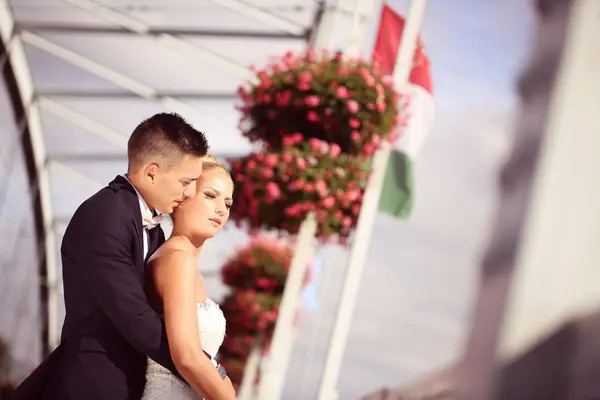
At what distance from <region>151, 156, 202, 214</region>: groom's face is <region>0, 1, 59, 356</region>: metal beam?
7335 millimetres

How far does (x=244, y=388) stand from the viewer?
9883mm

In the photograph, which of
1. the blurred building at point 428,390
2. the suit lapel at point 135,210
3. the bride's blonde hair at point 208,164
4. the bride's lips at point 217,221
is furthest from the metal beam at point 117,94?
the suit lapel at point 135,210

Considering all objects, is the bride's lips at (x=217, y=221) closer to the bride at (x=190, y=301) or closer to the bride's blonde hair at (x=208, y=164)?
the bride at (x=190, y=301)

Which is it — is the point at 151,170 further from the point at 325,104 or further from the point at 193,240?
the point at 325,104

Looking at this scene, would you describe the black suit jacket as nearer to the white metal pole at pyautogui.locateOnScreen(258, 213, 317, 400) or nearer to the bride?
the bride

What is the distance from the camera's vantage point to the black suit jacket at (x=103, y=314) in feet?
5.94

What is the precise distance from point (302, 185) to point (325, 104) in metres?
0.47

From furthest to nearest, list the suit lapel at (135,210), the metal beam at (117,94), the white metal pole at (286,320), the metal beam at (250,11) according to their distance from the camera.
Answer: the metal beam at (117,94)
the metal beam at (250,11)
the white metal pole at (286,320)
the suit lapel at (135,210)

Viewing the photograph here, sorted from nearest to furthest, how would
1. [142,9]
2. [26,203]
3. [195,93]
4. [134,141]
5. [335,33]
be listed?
[134,141] < [335,33] < [142,9] < [195,93] < [26,203]

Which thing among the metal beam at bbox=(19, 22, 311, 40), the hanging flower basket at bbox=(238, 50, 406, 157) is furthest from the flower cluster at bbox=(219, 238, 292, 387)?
the hanging flower basket at bbox=(238, 50, 406, 157)

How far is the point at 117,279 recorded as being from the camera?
1.82 m

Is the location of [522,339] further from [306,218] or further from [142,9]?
[142,9]

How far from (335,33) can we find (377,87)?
3.07 meters

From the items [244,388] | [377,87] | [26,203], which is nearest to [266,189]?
[377,87]
